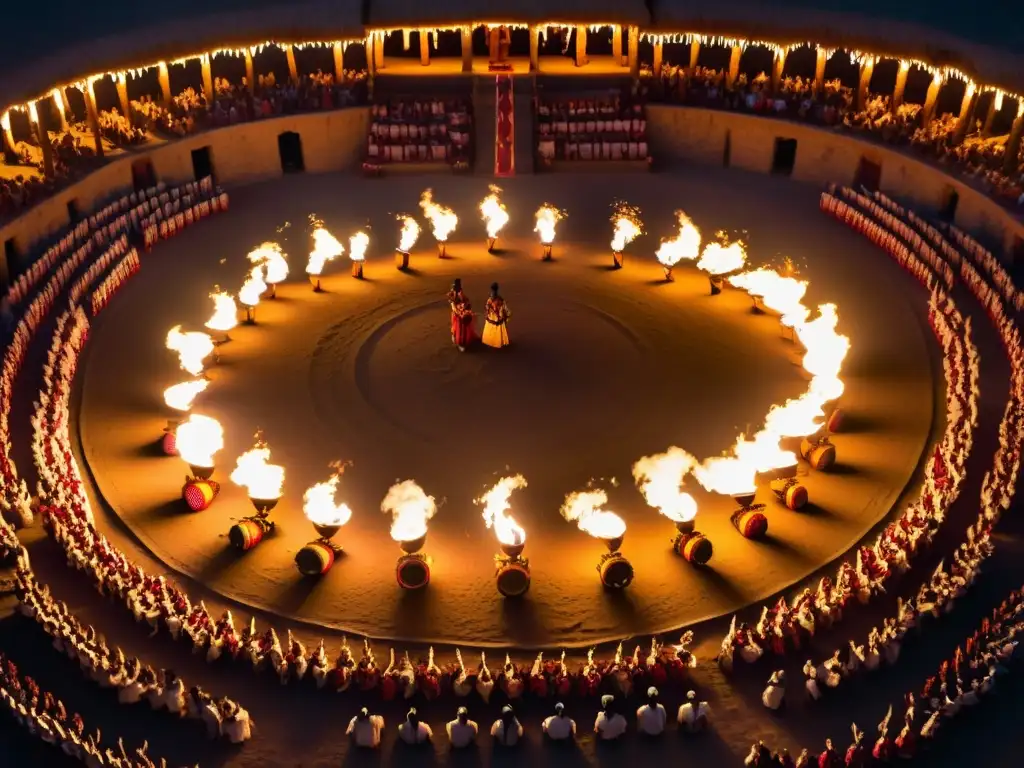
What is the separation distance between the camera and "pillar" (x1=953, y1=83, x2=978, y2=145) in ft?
116

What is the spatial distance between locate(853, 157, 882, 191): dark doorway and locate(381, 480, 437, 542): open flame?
71.7 ft

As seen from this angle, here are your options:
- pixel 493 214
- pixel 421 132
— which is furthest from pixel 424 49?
pixel 493 214

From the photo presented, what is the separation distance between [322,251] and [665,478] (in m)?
14.1

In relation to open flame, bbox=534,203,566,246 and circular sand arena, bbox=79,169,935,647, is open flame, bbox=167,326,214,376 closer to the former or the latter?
circular sand arena, bbox=79,169,935,647

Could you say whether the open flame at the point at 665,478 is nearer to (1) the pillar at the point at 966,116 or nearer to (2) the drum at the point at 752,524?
(2) the drum at the point at 752,524

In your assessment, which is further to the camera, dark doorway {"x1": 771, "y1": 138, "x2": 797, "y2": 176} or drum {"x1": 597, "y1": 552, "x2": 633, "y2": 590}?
dark doorway {"x1": 771, "y1": 138, "x2": 797, "y2": 176}

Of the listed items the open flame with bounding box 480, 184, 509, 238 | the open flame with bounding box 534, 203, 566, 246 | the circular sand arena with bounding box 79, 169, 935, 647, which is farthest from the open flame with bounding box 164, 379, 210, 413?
the open flame with bounding box 534, 203, 566, 246

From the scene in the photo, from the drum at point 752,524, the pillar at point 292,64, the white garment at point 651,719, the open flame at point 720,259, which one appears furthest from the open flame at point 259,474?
the pillar at point 292,64

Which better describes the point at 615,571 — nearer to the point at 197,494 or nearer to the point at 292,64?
the point at 197,494

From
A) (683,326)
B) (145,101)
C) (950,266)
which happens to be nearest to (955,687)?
(683,326)

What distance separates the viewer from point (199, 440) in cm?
2459

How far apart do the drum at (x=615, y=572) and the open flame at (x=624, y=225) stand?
47.6 feet

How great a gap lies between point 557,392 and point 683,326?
4941 mm

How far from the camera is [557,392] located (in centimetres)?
2723
